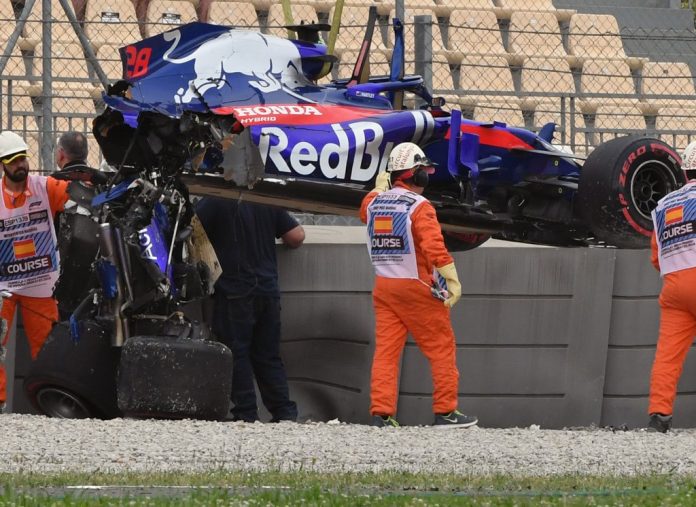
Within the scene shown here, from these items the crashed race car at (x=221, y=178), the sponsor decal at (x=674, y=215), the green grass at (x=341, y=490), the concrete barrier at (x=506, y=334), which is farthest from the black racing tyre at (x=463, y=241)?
the green grass at (x=341, y=490)

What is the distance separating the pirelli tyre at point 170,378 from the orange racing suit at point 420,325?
953 millimetres

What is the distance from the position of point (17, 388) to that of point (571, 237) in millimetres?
3830

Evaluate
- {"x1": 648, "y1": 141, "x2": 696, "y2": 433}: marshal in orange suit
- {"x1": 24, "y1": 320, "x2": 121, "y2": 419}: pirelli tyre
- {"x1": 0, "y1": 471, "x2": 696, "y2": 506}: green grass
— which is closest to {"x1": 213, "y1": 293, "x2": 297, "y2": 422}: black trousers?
{"x1": 24, "y1": 320, "x2": 121, "y2": 419}: pirelli tyre

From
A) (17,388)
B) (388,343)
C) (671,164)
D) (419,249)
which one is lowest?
(17,388)

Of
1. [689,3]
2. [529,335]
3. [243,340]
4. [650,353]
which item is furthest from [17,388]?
[689,3]

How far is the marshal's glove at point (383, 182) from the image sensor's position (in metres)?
8.91

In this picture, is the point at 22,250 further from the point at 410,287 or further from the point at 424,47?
the point at 424,47

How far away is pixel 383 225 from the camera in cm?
882

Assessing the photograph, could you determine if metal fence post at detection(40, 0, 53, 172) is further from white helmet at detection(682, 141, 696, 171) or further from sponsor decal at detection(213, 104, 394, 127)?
white helmet at detection(682, 141, 696, 171)

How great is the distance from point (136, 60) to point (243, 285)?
1555 mm

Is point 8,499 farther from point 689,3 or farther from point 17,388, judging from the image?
point 689,3

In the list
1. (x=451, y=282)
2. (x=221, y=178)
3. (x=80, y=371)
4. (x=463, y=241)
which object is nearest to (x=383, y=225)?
(x=451, y=282)

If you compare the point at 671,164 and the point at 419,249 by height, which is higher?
the point at 671,164

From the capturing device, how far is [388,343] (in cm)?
874
